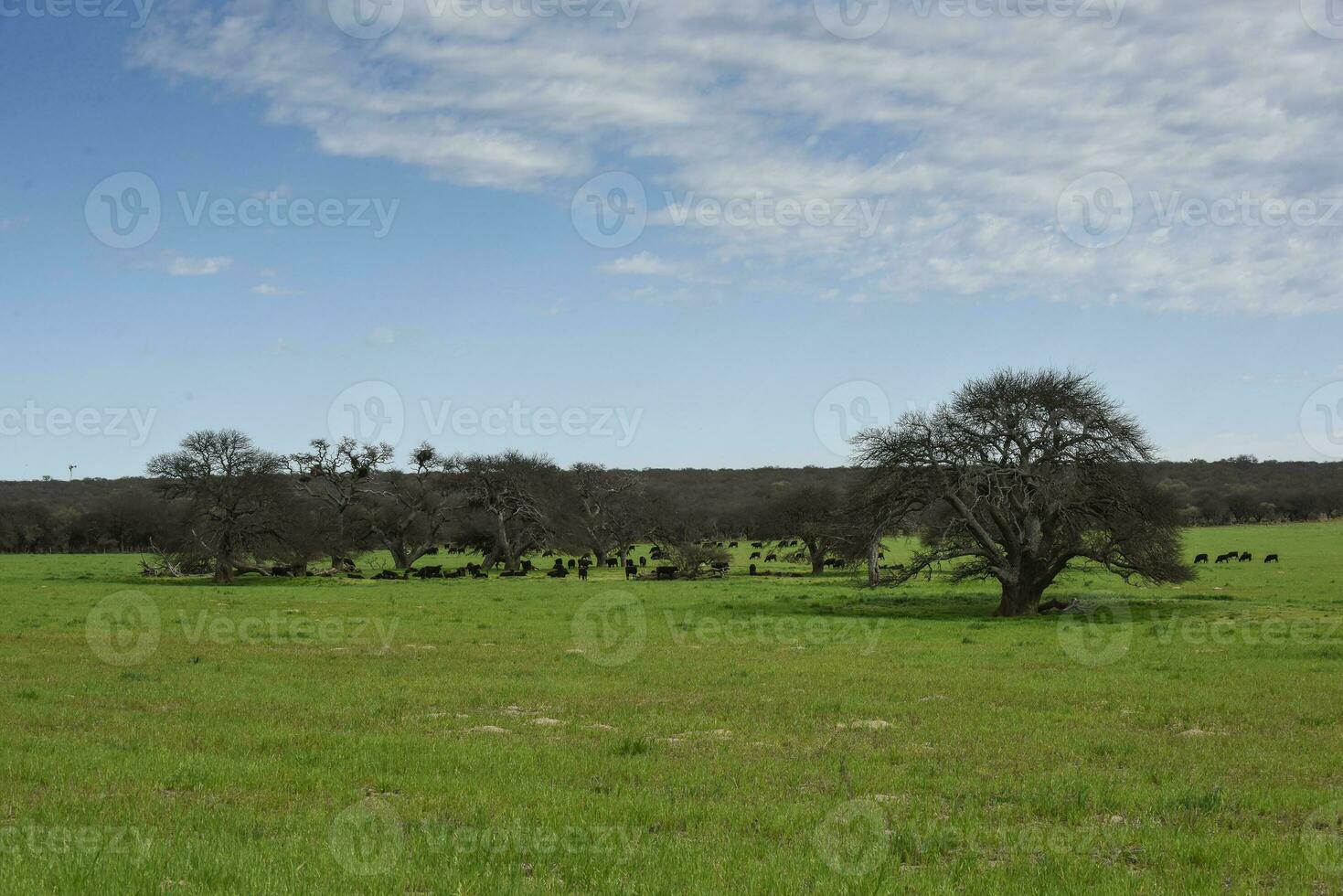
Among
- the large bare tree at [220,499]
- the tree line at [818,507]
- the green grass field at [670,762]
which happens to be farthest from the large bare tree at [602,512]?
the green grass field at [670,762]

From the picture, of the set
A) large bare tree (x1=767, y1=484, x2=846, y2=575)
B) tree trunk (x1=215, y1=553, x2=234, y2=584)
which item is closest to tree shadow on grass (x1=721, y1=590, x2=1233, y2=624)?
large bare tree (x1=767, y1=484, x2=846, y2=575)

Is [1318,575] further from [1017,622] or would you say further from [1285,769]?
[1285,769]

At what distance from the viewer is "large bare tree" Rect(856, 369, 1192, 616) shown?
36812mm

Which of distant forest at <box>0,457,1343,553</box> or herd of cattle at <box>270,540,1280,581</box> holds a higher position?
distant forest at <box>0,457,1343,553</box>

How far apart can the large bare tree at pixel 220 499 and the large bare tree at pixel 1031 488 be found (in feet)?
128

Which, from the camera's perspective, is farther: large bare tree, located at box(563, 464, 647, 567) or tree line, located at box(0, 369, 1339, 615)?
large bare tree, located at box(563, 464, 647, 567)

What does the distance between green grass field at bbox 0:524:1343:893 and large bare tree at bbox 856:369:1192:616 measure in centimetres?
702

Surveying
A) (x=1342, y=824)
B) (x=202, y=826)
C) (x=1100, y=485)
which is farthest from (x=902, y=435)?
(x=202, y=826)

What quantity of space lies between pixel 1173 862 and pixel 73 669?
19958 millimetres

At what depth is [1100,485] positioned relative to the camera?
37344 millimetres

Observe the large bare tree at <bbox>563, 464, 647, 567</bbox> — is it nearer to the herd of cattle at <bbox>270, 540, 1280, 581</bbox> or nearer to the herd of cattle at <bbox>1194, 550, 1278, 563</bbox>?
the herd of cattle at <bbox>270, 540, 1280, 581</bbox>

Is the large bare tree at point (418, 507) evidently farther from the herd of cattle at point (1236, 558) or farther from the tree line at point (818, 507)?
the herd of cattle at point (1236, 558)

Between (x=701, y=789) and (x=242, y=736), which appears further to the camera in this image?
(x=242, y=736)

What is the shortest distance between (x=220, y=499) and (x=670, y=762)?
184 feet
